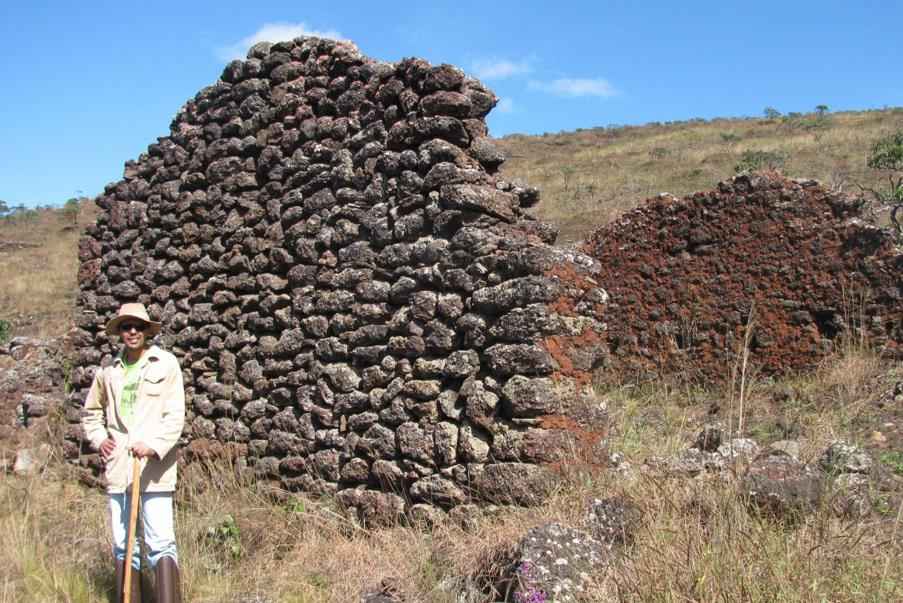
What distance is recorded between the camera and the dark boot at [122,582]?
4.01 m

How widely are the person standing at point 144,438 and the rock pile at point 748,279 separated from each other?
Result: 485cm

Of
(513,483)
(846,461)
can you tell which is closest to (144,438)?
(513,483)

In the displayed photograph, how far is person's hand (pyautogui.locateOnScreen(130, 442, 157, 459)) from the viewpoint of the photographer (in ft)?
12.4

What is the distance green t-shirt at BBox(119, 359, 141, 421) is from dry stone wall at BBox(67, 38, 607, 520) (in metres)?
1.41

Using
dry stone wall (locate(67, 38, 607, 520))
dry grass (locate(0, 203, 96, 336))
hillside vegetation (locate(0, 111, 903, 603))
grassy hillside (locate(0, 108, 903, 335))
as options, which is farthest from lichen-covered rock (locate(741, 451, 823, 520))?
→ dry grass (locate(0, 203, 96, 336))

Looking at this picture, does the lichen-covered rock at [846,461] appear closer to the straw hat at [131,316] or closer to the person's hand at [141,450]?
the person's hand at [141,450]

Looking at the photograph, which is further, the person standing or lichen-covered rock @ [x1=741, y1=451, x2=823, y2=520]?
the person standing

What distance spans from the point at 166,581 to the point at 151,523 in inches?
11.2

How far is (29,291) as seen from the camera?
62.0ft

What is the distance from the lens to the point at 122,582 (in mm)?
4004

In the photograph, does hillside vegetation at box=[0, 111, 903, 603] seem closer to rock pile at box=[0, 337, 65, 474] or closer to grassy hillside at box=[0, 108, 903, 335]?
rock pile at box=[0, 337, 65, 474]

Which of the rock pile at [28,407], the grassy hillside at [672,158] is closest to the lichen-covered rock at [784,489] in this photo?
the rock pile at [28,407]

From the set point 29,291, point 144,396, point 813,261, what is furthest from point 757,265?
point 29,291

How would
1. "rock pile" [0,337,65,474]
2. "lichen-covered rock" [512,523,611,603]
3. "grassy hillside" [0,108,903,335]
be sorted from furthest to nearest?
"grassy hillside" [0,108,903,335] < "rock pile" [0,337,65,474] < "lichen-covered rock" [512,523,611,603]
